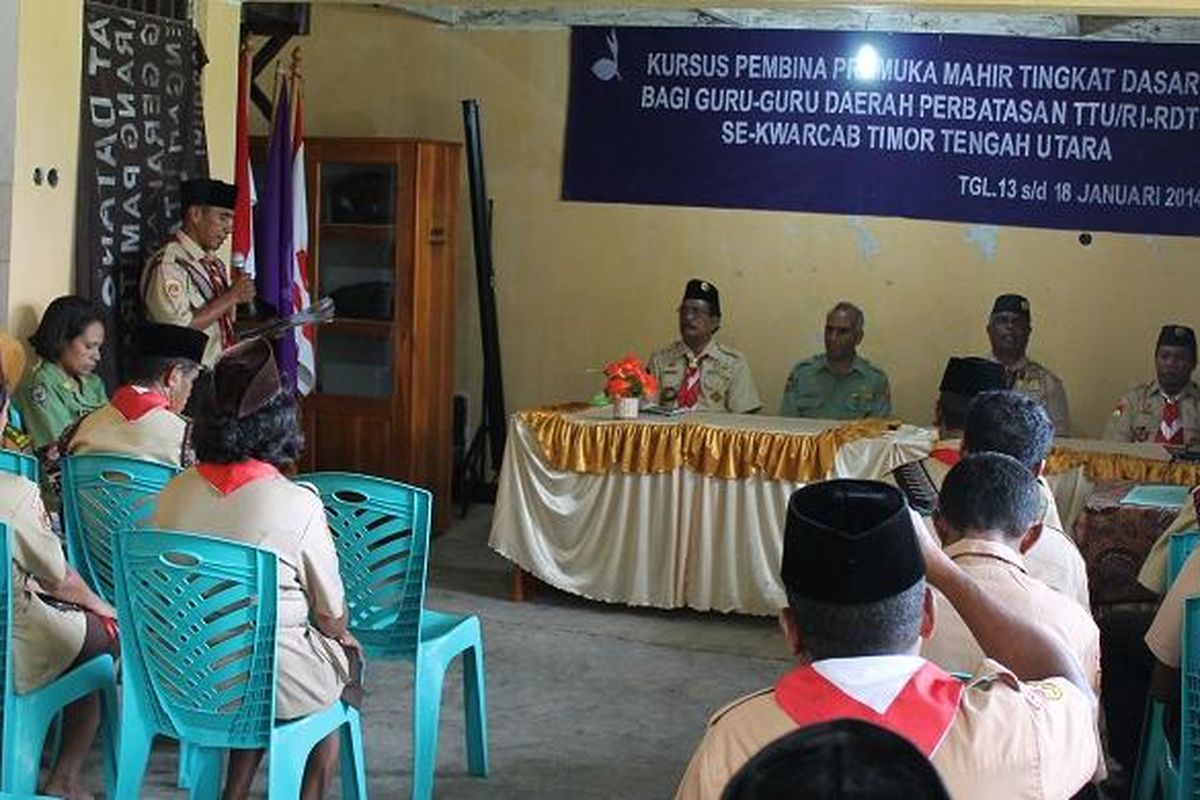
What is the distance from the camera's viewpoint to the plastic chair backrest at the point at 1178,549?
430 centimetres

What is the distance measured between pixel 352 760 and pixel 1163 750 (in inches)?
70.7

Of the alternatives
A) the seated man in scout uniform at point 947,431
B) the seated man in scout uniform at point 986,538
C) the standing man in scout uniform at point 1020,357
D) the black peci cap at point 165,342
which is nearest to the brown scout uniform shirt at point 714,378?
the standing man in scout uniform at point 1020,357

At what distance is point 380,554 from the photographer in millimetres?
4301

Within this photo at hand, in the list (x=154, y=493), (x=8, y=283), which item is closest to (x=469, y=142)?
(x=8, y=283)

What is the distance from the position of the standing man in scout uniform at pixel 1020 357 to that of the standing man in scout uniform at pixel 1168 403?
25 centimetres

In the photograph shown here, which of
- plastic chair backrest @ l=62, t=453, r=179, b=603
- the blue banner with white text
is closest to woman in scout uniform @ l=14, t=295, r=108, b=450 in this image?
plastic chair backrest @ l=62, t=453, r=179, b=603

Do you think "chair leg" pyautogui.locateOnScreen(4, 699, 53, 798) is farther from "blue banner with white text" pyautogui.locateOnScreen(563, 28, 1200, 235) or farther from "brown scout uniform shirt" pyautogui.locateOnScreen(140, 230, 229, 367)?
"blue banner with white text" pyautogui.locateOnScreen(563, 28, 1200, 235)

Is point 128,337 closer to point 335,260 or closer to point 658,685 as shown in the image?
point 335,260

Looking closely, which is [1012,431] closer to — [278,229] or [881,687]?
[881,687]

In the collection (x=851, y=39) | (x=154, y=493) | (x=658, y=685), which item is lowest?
(x=658, y=685)

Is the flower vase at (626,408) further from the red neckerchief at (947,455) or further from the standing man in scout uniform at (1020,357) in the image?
the red neckerchief at (947,455)

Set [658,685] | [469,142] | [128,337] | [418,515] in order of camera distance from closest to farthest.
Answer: [418,515]
[658,685]
[128,337]
[469,142]

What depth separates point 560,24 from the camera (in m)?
8.38

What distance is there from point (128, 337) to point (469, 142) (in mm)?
2182
